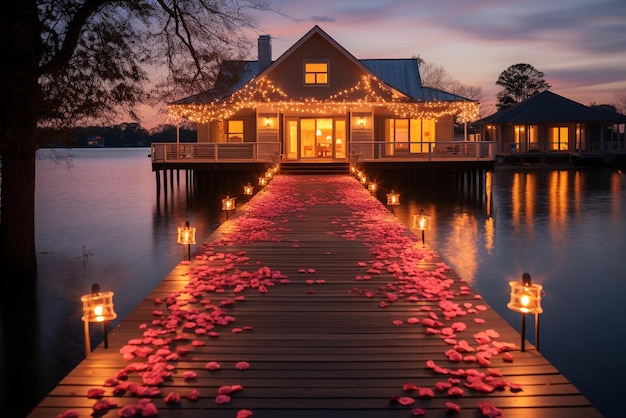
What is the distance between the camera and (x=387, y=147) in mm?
31047

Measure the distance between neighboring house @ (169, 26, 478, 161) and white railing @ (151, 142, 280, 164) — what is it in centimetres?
38

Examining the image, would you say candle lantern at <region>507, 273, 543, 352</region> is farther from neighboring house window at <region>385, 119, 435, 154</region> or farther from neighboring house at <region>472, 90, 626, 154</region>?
neighboring house at <region>472, 90, 626, 154</region>

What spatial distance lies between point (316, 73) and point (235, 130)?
5.46m

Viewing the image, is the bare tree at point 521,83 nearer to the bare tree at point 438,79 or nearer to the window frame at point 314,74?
the bare tree at point 438,79

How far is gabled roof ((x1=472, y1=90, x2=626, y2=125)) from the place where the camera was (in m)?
48.2

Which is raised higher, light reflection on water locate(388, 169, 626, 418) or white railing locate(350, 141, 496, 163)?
white railing locate(350, 141, 496, 163)

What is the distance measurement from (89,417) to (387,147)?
27856mm

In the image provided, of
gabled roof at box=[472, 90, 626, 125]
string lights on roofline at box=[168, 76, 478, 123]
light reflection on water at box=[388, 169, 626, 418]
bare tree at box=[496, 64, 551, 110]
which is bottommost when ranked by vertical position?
light reflection on water at box=[388, 169, 626, 418]

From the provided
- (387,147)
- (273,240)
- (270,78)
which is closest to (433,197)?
(387,147)

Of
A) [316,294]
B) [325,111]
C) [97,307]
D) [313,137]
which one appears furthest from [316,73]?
[97,307]

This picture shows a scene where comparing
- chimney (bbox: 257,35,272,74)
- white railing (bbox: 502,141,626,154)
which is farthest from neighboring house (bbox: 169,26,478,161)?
white railing (bbox: 502,141,626,154)

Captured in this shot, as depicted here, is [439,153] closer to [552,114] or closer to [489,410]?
[489,410]

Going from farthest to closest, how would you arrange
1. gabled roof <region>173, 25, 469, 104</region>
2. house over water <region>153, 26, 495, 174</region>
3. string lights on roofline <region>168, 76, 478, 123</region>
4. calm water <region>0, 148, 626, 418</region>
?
gabled roof <region>173, 25, 469, 104</region>, string lights on roofline <region>168, 76, 478, 123</region>, house over water <region>153, 26, 495, 174</region>, calm water <region>0, 148, 626, 418</region>

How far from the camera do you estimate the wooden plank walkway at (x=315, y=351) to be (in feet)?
14.1
